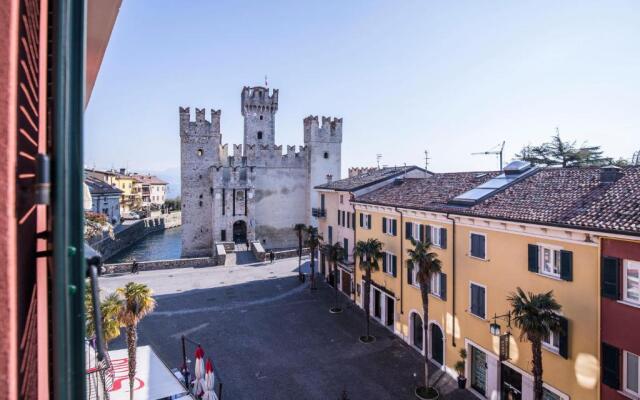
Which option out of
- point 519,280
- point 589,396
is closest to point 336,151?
point 519,280

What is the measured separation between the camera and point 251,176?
53.5 meters

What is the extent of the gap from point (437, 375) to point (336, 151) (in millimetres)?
40991

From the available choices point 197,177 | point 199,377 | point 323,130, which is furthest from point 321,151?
point 199,377

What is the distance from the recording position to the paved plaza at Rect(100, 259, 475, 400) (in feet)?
62.0

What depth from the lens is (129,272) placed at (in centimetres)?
3881

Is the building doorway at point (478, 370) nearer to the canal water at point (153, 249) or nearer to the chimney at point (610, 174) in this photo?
the chimney at point (610, 174)

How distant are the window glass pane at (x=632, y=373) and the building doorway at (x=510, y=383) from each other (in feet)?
14.5

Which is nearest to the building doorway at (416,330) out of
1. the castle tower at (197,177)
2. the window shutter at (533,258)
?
the window shutter at (533,258)

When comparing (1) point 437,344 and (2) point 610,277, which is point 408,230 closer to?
(1) point 437,344

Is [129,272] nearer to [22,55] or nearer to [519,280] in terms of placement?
[519,280]

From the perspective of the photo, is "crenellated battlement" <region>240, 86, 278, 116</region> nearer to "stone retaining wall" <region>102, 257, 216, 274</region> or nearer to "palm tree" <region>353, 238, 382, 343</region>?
"stone retaining wall" <region>102, 257, 216, 274</region>

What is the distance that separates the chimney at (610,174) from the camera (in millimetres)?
16078

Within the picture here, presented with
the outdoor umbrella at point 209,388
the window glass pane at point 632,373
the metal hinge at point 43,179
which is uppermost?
the metal hinge at point 43,179

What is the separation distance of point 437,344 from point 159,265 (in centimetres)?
2946
